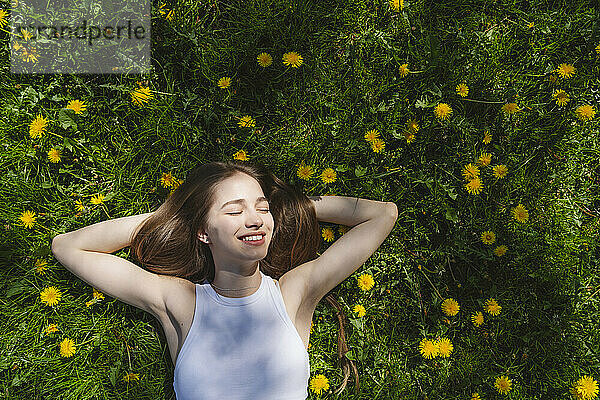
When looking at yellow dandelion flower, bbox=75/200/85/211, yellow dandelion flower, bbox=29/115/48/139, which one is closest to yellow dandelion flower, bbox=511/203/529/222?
yellow dandelion flower, bbox=75/200/85/211

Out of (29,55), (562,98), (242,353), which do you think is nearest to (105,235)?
(242,353)

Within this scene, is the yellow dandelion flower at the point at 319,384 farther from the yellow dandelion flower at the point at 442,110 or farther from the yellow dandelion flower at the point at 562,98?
the yellow dandelion flower at the point at 562,98

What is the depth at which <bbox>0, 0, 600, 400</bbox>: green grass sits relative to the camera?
2838mm

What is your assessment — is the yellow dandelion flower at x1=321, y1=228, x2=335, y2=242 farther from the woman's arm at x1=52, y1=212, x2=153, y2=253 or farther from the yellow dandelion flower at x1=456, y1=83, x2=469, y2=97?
the yellow dandelion flower at x1=456, y1=83, x2=469, y2=97

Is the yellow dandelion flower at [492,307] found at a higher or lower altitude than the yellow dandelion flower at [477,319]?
higher

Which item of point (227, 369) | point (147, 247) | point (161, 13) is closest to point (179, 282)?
point (147, 247)

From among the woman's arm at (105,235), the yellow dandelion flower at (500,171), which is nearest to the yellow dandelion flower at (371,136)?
the yellow dandelion flower at (500,171)

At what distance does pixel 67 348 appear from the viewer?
2.74 m

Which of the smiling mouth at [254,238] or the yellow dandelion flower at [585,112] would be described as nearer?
the smiling mouth at [254,238]

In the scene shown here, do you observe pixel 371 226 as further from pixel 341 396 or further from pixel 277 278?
pixel 341 396

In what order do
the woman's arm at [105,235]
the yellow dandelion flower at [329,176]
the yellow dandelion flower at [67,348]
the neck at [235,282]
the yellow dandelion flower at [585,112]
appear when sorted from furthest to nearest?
the yellow dandelion flower at [585,112], the yellow dandelion flower at [329,176], the yellow dandelion flower at [67,348], the woman's arm at [105,235], the neck at [235,282]

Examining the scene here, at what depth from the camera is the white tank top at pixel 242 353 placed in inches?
93.0

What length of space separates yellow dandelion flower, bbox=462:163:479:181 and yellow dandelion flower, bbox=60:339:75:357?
247 cm

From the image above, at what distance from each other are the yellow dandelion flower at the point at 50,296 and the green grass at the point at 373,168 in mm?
57
